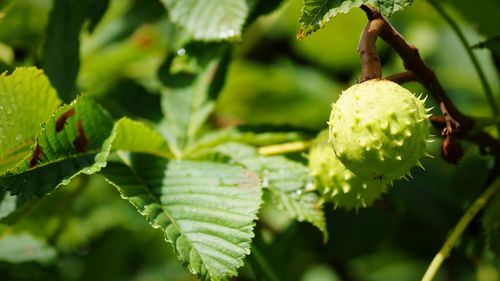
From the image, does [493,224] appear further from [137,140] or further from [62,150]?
[62,150]

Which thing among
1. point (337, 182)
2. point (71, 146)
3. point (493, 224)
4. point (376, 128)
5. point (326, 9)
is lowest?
point (493, 224)

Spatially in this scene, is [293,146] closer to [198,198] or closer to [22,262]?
[198,198]

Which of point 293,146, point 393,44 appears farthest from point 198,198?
point 393,44

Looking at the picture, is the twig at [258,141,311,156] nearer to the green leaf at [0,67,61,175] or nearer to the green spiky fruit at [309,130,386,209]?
the green spiky fruit at [309,130,386,209]

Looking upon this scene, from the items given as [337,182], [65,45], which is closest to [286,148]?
[337,182]

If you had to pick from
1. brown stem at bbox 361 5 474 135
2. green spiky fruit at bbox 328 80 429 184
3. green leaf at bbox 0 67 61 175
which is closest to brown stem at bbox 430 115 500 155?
brown stem at bbox 361 5 474 135
